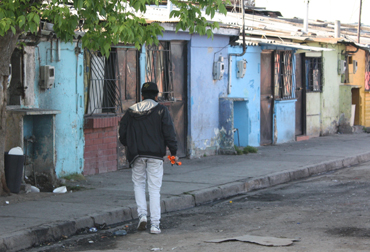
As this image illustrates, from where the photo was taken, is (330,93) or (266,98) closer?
(266,98)

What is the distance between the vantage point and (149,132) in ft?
22.5

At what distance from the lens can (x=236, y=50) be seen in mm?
Result: 15188

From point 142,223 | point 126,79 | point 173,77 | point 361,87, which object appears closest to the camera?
point 142,223

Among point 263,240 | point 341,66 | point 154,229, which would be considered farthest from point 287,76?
point 263,240

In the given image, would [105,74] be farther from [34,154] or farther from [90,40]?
[90,40]

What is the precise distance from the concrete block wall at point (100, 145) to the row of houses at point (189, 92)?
2cm

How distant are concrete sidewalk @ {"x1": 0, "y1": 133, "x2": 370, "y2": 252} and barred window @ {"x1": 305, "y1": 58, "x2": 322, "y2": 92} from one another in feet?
11.1

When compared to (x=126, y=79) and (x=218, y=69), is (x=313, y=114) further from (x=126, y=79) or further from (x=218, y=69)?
(x=126, y=79)

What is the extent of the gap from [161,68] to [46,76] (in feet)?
11.9

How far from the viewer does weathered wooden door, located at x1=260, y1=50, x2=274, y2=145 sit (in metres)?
16.6

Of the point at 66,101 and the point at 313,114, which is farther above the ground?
the point at 66,101

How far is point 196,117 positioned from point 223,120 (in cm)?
101

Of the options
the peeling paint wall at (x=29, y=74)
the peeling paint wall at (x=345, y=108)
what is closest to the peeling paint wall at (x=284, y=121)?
the peeling paint wall at (x=345, y=108)

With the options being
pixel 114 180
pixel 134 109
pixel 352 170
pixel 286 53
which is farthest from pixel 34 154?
pixel 286 53
